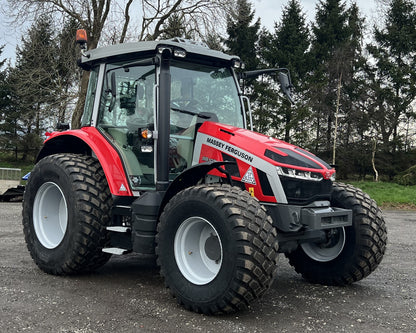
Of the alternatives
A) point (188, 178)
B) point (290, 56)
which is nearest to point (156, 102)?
point (188, 178)

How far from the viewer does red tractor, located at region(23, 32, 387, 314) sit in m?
3.78

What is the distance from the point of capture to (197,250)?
13.6ft

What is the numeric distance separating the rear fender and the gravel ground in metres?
1.07

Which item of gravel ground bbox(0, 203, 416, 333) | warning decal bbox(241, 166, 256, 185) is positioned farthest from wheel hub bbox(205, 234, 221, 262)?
warning decal bbox(241, 166, 256, 185)

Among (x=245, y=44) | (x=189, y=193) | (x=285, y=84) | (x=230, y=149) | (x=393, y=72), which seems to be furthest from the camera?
(x=245, y=44)

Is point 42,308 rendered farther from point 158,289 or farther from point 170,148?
point 170,148

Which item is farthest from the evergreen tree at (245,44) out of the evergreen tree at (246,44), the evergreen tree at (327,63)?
the evergreen tree at (327,63)

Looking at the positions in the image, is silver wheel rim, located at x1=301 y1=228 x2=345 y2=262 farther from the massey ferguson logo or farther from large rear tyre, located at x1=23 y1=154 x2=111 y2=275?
large rear tyre, located at x1=23 y1=154 x2=111 y2=275

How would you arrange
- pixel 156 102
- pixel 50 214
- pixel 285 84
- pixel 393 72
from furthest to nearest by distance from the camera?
pixel 393 72 < pixel 50 214 < pixel 285 84 < pixel 156 102

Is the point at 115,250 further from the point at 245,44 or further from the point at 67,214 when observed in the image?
the point at 245,44

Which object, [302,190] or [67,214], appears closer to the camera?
[302,190]

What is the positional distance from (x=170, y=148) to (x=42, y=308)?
6.42 feet

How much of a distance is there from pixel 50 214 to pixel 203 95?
7.81ft

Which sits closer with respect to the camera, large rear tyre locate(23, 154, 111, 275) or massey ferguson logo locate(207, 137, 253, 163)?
massey ferguson logo locate(207, 137, 253, 163)
